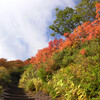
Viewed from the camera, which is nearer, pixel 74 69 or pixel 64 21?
pixel 74 69

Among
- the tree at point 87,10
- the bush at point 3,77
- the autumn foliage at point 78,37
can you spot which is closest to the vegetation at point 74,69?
the autumn foliage at point 78,37

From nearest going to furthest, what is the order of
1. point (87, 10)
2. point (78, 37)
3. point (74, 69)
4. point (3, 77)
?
point (74, 69)
point (78, 37)
point (3, 77)
point (87, 10)

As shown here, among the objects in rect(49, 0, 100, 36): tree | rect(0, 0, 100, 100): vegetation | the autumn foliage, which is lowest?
rect(0, 0, 100, 100): vegetation

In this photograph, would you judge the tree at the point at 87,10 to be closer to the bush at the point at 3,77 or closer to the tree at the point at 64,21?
the tree at the point at 64,21

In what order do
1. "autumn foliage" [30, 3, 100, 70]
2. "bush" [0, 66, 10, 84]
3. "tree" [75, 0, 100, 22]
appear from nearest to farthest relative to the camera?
"autumn foliage" [30, 3, 100, 70] < "bush" [0, 66, 10, 84] < "tree" [75, 0, 100, 22]

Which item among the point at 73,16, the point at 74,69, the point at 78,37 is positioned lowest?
the point at 74,69

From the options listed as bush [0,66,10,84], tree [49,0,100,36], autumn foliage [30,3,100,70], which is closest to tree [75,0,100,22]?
tree [49,0,100,36]

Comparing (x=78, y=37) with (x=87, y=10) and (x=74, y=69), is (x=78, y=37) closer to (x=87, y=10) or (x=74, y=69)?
(x=74, y=69)

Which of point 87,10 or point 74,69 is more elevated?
point 87,10

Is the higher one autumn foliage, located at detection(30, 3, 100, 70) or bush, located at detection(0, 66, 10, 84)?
autumn foliage, located at detection(30, 3, 100, 70)

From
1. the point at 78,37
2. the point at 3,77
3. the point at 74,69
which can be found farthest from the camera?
the point at 3,77

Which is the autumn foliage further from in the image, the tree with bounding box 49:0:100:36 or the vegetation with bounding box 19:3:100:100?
the tree with bounding box 49:0:100:36

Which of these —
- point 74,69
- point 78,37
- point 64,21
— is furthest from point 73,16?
point 74,69

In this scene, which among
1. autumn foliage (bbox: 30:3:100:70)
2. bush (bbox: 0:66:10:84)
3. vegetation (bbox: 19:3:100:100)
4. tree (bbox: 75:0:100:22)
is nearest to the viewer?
vegetation (bbox: 19:3:100:100)
